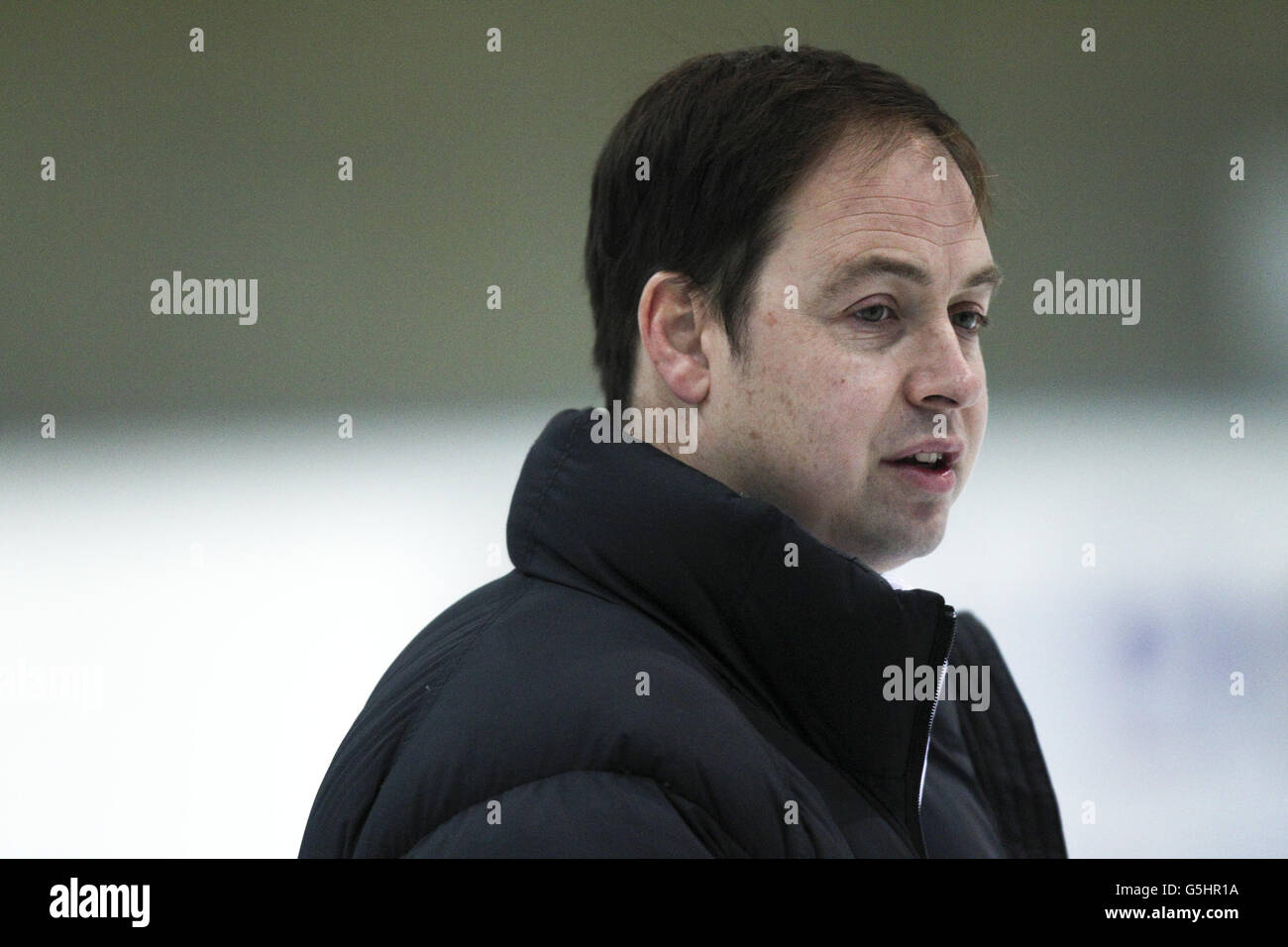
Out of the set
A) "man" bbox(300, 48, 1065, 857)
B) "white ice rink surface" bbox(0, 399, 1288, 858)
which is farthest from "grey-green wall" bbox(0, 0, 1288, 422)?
"man" bbox(300, 48, 1065, 857)

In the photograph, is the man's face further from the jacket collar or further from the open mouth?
the jacket collar

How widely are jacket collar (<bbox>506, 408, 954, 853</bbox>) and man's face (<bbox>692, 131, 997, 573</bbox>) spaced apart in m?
0.13

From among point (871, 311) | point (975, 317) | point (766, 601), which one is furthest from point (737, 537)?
point (975, 317)

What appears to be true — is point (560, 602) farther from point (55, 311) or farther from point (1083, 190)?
point (1083, 190)

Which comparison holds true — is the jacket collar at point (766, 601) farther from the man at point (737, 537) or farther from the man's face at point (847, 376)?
the man's face at point (847, 376)

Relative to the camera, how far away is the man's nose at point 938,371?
976mm

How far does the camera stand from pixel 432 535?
221cm

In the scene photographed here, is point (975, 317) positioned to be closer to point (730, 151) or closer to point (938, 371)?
point (938, 371)

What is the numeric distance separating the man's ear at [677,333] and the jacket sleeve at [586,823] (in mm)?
398

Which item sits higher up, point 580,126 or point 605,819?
point 580,126
